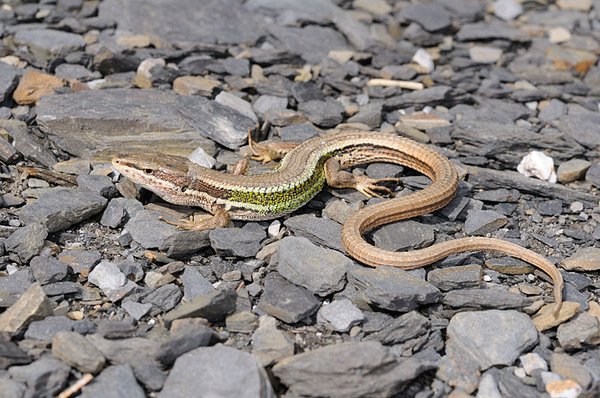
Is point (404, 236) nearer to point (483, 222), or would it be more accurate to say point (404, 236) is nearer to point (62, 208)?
point (483, 222)

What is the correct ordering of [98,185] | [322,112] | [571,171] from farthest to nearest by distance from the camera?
[322,112] < [571,171] < [98,185]

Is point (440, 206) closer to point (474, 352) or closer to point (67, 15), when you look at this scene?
point (474, 352)

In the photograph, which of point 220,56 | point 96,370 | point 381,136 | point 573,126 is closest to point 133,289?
point 96,370

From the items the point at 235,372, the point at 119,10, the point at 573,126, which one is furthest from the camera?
the point at 119,10

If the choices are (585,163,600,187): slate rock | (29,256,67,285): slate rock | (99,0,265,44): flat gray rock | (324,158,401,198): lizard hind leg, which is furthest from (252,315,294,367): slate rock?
(99,0,265,44): flat gray rock

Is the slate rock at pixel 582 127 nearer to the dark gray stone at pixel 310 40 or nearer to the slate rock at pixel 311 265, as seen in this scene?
the dark gray stone at pixel 310 40

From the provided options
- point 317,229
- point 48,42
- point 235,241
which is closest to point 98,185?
point 235,241
